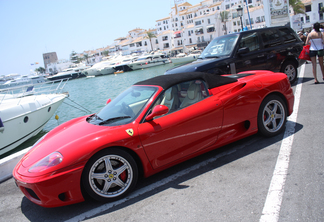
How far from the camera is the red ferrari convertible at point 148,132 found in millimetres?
2954

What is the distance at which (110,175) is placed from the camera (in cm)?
310

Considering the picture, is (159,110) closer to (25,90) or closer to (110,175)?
(110,175)

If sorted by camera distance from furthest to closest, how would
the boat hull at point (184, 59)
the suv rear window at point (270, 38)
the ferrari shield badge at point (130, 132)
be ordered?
the boat hull at point (184, 59) → the suv rear window at point (270, 38) → the ferrari shield badge at point (130, 132)

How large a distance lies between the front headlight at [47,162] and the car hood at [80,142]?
53mm

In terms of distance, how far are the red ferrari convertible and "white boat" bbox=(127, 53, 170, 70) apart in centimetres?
6427

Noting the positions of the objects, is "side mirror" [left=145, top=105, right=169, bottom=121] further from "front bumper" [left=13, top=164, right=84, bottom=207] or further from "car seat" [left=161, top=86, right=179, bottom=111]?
"front bumper" [left=13, top=164, right=84, bottom=207]

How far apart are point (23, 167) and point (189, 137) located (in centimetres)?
207

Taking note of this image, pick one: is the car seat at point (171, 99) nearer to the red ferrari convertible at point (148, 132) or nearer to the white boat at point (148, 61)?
the red ferrari convertible at point (148, 132)

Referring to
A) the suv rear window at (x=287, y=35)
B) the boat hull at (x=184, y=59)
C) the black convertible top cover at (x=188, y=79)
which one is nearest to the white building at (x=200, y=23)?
the boat hull at (x=184, y=59)

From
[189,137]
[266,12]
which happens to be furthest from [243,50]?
[266,12]

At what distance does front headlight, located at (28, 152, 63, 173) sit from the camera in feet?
9.61

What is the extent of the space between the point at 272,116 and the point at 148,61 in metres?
64.9

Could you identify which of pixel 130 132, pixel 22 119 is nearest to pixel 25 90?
pixel 22 119

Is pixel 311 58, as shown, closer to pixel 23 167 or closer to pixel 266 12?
pixel 23 167
